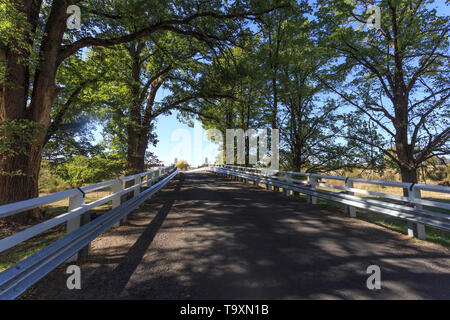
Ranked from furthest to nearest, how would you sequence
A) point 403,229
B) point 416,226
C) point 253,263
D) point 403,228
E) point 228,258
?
1. point 403,228
2. point 403,229
3. point 416,226
4. point 228,258
5. point 253,263

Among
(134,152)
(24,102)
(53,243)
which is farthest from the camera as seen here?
(134,152)

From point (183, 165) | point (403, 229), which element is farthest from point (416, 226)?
point (183, 165)

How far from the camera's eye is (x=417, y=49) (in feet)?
24.4

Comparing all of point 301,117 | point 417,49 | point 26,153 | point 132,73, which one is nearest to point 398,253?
point 417,49

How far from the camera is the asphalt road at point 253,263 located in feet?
7.68

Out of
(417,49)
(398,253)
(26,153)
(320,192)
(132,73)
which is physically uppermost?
(132,73)

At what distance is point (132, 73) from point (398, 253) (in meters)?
13.9

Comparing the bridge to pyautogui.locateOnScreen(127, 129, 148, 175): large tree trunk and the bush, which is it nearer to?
pyautogui.locateOnScreen(127, 129, 148, 175): large tree trunk

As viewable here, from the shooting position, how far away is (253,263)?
3.01m

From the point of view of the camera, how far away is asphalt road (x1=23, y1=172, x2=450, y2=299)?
2.34 metres

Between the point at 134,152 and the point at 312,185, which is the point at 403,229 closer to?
the point at 312,185

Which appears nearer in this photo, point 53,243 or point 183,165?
point 53,243
